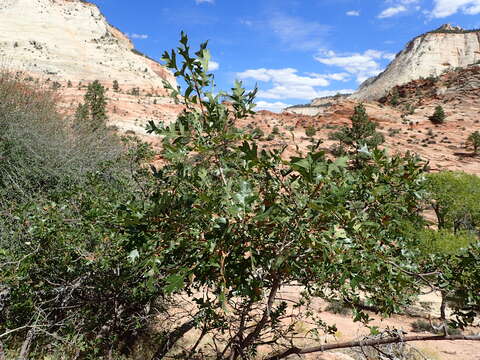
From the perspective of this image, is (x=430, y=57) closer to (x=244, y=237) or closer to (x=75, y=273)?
(x=75, y=273)

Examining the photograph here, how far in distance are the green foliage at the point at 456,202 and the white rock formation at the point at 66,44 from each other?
46.2m

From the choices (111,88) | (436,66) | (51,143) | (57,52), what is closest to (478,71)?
(436,66)

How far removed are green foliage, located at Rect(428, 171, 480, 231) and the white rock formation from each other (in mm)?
46174

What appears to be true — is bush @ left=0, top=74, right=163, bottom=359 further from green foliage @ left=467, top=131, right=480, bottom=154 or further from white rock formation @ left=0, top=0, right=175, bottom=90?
white rock formation @ left=0, top=0, right=175, bottom=90

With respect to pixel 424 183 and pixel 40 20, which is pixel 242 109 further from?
pixel 40 20

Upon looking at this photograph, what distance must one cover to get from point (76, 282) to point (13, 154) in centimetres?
638

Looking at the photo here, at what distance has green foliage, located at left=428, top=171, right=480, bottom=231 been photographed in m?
17.1

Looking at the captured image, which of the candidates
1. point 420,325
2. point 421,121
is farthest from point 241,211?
point 421,121

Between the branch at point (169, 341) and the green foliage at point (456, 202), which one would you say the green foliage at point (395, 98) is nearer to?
the green foliage at point (456, 202)

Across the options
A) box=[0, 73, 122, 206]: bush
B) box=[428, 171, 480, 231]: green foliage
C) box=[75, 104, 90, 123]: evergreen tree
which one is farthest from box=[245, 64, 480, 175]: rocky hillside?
box=[0, 73, 122, 206]: bush

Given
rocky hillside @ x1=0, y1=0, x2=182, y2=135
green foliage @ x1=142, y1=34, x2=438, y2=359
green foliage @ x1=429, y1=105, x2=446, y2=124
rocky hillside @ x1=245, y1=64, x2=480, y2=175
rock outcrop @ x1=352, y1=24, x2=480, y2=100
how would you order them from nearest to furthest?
green foliage @ x1=142, y1=34, x2=438, y2=359
rocky hillside @ x1=245, y1=64, x2=480, y2=175
rocky hillside @ x1=0, y1=0, x2=182, y2=135
green foliage @ x1=429, y1=105, x2=446, y2=124
rock outcrop @ x1=352, y1=24, x2=480, y2=100

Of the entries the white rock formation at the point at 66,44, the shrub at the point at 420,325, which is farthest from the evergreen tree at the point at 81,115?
the white rock formation at the point at 66,44

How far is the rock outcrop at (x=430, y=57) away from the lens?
64438 mm

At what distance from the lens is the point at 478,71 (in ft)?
160
